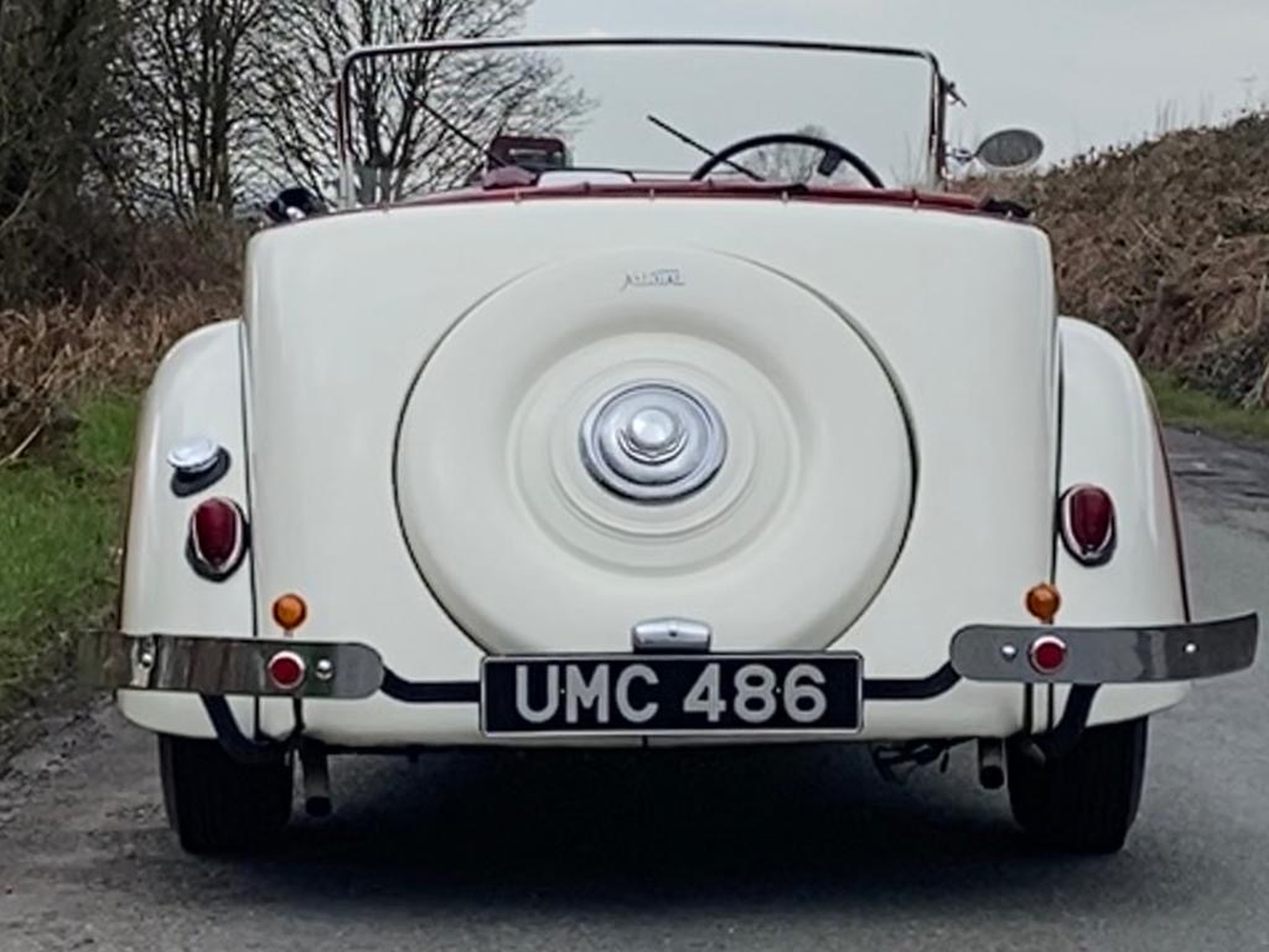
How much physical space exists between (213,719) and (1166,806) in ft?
7.75

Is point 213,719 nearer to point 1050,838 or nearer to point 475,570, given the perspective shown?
point 475,570

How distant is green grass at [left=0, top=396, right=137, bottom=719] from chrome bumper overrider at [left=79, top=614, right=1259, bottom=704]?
2.48 m

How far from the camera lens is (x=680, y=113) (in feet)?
22.3

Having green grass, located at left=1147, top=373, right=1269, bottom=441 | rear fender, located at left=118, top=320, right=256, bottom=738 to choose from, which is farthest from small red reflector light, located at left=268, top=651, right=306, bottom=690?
green grass, located at left=1147, top=373, right=1269, bottom=441

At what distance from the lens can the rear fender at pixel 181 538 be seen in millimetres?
4637

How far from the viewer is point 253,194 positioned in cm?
3133

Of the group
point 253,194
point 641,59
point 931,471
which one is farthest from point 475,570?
point 253,194

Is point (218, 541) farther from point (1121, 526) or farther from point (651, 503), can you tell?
point (1121, 526)

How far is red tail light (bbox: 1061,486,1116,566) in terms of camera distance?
467 cm

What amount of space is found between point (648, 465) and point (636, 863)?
108 centimetres

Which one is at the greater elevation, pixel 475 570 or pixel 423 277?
pixel 423 277

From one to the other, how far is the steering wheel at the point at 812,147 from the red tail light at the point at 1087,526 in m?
2.12

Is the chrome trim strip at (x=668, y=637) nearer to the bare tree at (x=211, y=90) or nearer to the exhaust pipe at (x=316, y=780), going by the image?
the exhaust pipe at (x=316, y=780)

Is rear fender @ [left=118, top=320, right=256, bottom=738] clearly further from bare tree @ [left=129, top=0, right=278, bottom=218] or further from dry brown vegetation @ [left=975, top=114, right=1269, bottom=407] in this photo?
bare tree @ [left=129, top=0, right=278, bottom=218]
